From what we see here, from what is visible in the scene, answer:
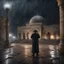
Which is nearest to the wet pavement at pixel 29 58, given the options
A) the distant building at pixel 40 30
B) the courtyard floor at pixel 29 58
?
the courtyard floor at pixel 29 58

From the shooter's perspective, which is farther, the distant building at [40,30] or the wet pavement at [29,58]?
the distant building at [40,30]

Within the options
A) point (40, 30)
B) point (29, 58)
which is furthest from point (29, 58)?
point (40, 30)

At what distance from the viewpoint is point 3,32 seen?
104 ft

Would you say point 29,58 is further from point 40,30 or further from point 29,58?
point 40,30

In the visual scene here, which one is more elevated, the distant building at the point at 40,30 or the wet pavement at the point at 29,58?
the distant building at the point at 40,30

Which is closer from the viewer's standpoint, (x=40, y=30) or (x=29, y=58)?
(x=29, y=58)

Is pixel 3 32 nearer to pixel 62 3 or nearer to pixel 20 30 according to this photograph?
pixel 62 3

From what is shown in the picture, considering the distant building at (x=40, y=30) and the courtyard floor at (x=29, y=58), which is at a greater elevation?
the distant building at (x=40, y=30)

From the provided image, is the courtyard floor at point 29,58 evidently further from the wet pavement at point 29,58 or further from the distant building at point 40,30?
the distant building at point 40,30

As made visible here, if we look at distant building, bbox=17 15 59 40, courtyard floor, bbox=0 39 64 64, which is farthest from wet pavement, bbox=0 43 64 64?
distant building, bbox=17 15 59 40

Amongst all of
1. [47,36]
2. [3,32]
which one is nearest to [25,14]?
[47,36]

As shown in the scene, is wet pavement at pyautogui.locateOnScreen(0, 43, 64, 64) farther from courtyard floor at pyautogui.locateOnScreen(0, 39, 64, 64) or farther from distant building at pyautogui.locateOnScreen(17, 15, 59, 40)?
distant building at pyautogui.locateOnScreen(17, 15, 59, 40)

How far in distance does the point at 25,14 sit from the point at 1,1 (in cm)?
1519

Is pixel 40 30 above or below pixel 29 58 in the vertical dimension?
above
